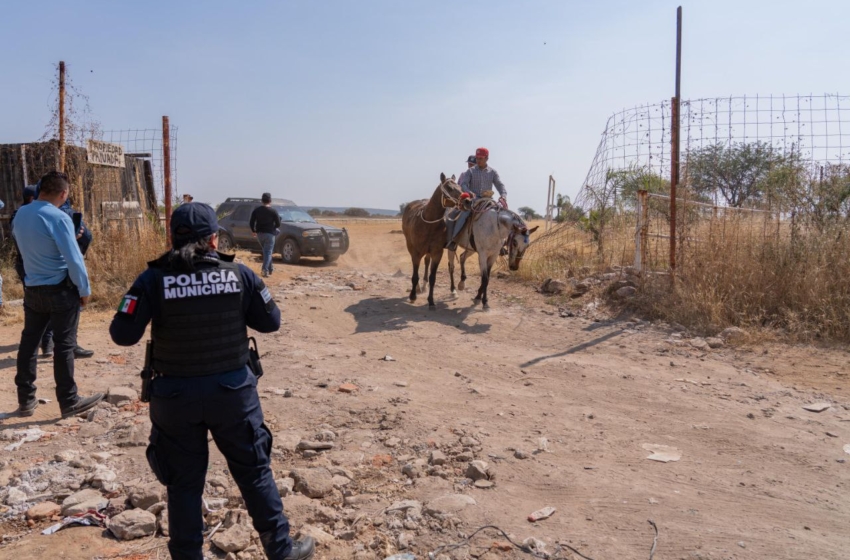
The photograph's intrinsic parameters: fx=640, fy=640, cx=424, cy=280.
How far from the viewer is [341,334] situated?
9.08m

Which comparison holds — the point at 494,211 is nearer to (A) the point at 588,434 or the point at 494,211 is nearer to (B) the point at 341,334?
(B) the point at 341,334

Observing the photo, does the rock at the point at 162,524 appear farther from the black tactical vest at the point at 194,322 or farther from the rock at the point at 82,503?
the black tactical vest at the point at 194,322

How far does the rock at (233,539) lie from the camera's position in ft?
12.1

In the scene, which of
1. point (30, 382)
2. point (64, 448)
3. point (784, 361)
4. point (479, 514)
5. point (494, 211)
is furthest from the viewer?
point (494, 211)

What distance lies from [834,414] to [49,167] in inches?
517

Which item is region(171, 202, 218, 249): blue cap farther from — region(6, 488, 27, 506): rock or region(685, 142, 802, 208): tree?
region(685, 142, 802, 208): tree

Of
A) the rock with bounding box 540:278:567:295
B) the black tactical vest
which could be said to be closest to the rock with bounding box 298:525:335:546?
the black tactical vest

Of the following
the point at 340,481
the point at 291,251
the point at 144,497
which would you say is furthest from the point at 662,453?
the point at 291,251

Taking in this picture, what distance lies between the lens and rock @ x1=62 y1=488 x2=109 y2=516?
410 centimetres

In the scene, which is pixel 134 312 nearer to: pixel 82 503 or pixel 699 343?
pixel 82 503

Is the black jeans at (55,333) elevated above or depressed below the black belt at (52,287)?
below

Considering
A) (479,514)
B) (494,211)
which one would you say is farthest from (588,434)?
(494,211)

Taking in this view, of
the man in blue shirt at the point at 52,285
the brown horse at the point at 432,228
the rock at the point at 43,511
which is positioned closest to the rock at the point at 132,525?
the rock at the point at 43,511

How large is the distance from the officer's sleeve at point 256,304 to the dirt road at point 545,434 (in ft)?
4.53
